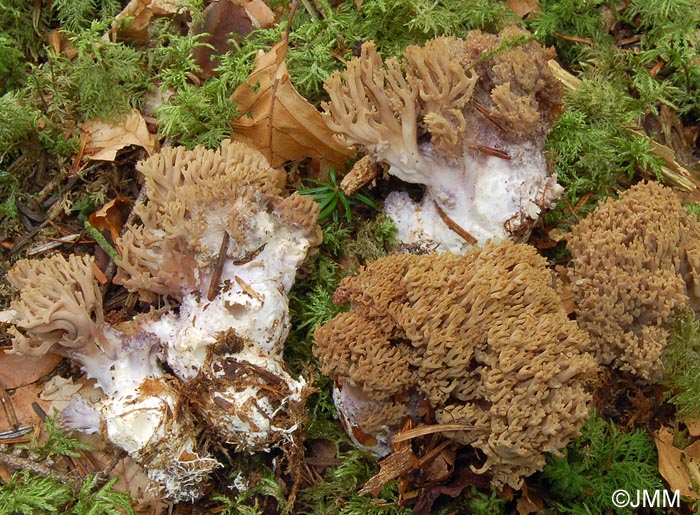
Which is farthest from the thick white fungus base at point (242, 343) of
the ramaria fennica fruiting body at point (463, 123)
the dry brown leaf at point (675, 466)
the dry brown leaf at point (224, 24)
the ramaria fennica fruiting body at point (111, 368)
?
the dry brown leaf at point (675, 466)

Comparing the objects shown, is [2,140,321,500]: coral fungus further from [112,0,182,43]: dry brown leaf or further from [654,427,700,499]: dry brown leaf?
[654,427,700,499]: dry brown leaf

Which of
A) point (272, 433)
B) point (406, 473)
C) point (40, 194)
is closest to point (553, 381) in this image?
point (406, 473)

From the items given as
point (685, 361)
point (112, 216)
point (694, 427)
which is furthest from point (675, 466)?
point (112, 216)

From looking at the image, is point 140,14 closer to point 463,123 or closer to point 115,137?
point 115,137

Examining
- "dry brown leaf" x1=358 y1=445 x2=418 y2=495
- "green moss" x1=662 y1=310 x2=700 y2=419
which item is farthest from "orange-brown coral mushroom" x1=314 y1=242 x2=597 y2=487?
"green moss" x1=662 y1=310 x2=700 y2=419

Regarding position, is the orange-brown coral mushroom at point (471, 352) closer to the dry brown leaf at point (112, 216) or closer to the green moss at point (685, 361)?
the green moss at point (685, 361)

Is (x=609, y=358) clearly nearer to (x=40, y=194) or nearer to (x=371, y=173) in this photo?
(x=371, y=173)

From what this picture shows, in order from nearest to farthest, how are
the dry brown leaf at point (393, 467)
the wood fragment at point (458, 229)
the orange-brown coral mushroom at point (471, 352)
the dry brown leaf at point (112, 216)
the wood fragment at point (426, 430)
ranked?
the orange-brown coral mushroom at point (471, 352), the wood fragment at point (426, 430), the dry brown leaf at point (393, 467), the wood fragment at point (458, 229), the dry brown leaf at point (112, 216)
